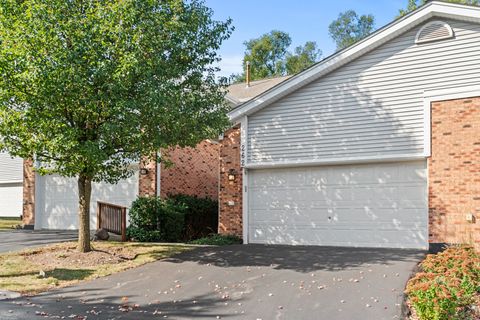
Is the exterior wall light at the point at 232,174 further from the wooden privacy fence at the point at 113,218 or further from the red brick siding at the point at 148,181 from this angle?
the wooden privacy fence at the point at 113,218

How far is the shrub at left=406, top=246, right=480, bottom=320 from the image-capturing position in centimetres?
620

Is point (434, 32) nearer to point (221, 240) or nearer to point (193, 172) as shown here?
point (221, 240)

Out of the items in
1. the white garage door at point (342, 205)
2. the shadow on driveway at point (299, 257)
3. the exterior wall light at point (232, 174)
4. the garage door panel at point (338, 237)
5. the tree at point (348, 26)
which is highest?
the tree at point (348, 26)

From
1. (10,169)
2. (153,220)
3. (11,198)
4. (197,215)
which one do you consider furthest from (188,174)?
(11,198)

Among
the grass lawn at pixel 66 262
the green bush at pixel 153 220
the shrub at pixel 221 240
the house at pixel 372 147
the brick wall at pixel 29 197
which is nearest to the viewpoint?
the grass lawn at pixel 66 262

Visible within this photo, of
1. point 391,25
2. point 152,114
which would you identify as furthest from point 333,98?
point 152,114

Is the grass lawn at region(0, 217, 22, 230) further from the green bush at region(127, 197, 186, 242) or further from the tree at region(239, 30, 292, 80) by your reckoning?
the tree at region(239, 30, 292, 80)

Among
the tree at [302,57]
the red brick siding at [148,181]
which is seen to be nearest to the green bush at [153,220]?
the red brick siding at [148,181]

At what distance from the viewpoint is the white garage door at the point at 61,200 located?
1744 centimetres

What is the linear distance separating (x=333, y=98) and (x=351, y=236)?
11.7 ft

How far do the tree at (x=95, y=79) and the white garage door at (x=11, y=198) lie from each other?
11.0 m

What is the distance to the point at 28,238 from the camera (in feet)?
52.0

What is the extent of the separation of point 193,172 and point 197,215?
1.73 m

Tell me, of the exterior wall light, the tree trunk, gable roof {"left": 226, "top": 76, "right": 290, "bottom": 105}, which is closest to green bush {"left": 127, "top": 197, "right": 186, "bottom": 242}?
the exterior wall light
